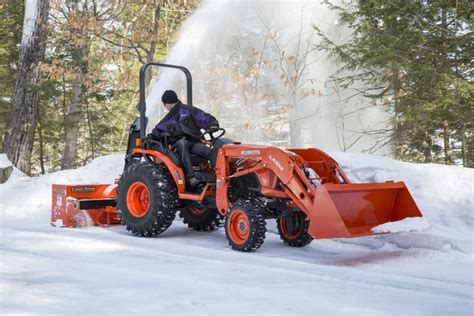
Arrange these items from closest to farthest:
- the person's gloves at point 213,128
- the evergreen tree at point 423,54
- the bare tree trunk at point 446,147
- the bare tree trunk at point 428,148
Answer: the person's gloves at point 213,128
the evergreen tree at point 423,54
the bare tree trunk at point 446,147
the bare tree trunk at point 428,148

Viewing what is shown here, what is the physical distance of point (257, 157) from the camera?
6.24 metres

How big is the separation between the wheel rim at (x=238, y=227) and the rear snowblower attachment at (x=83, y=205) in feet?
7.75

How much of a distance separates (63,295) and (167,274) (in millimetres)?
1058

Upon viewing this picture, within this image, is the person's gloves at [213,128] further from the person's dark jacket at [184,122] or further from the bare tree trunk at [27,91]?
the bare tree trunk at [27,91]

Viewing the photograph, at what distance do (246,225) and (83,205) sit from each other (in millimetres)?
2700

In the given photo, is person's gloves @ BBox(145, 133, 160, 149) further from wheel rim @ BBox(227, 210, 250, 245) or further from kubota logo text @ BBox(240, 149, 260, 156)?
wheel rim @ BBox(227, 210, 250, 245)

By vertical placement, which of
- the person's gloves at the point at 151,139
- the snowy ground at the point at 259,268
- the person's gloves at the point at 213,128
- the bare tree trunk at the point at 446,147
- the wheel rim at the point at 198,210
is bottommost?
the snowy ground at the point at 259,268

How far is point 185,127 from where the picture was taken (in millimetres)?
7145

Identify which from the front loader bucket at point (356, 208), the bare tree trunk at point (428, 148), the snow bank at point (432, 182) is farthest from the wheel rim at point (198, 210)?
the bare tree trunk at point (428, 148)

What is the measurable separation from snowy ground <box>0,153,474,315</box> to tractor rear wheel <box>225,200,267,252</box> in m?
0.19

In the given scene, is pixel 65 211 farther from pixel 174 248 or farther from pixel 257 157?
pixel 257 157

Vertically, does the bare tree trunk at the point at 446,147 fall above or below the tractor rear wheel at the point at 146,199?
above

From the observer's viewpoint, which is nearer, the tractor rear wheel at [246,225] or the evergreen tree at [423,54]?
the tractor rear wheel at [246,225]

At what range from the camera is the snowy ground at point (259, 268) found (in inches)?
145
